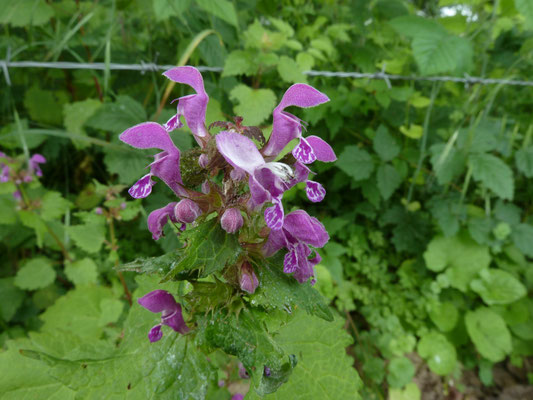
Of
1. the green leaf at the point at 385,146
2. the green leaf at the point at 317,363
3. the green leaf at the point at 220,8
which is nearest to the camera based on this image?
the green leaf at the point at 317,363

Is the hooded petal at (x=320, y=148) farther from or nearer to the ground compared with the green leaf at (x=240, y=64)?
farther from the ground

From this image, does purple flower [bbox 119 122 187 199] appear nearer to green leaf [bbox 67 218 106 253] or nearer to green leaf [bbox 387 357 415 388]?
green leaf [bbox 67 218 106 253]

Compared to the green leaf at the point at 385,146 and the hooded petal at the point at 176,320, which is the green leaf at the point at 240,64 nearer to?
the green leaf at the point at 385,146

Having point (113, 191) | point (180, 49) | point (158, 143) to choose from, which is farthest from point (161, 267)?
point (180, 49)

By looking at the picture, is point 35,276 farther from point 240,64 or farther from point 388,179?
point 388,179

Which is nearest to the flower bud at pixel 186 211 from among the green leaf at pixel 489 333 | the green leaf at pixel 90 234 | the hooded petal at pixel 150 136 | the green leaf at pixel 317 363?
the hooded petal at pixel 150 136

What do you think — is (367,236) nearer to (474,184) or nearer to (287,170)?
(474,184)
